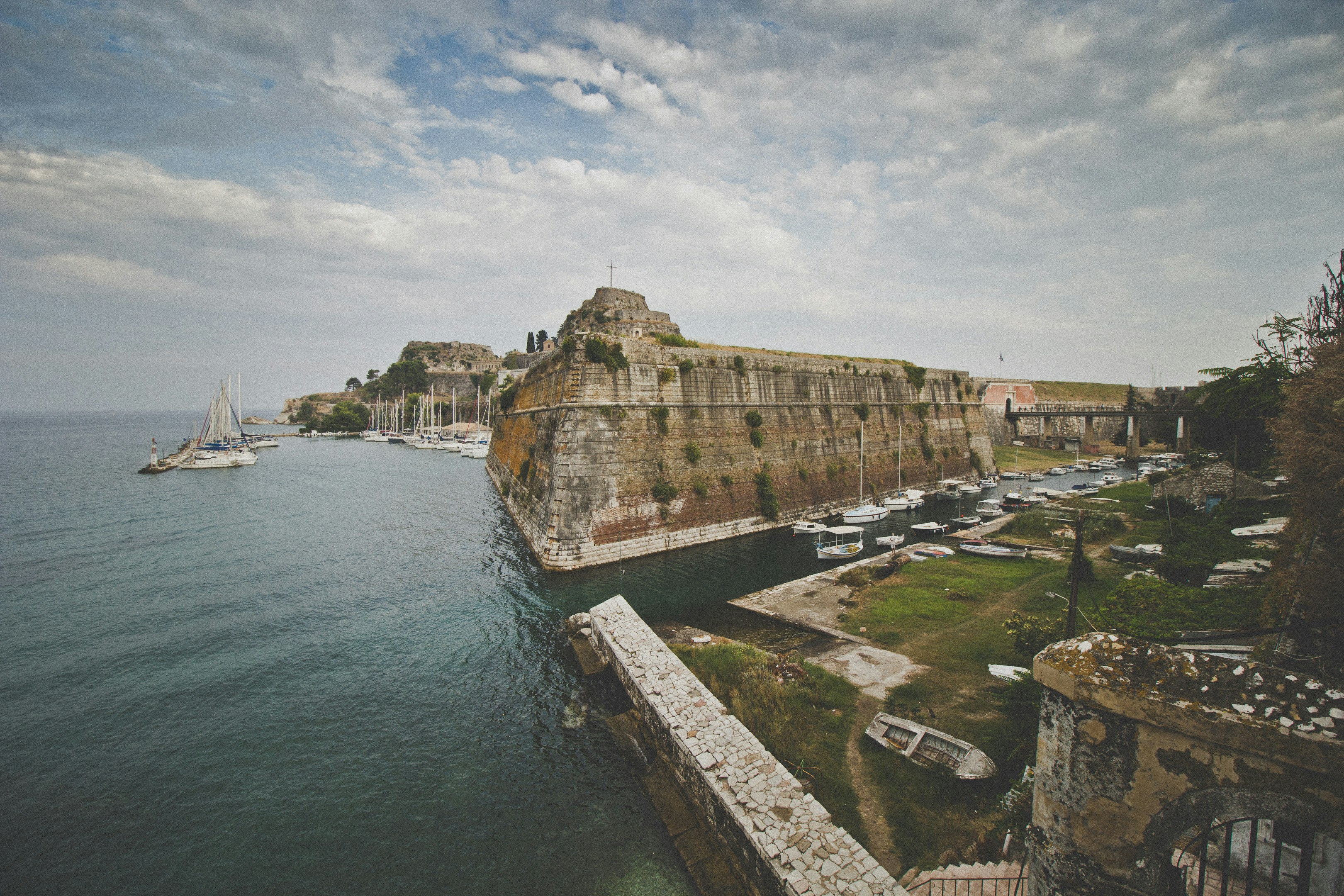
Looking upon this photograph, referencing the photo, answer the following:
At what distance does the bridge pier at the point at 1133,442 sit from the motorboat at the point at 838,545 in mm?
51517

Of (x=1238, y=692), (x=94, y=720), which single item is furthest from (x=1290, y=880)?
(x=94, y=720)

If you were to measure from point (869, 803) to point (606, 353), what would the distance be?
62.8 feet

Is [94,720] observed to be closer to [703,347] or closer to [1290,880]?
[1290,880]

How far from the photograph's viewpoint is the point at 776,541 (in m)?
26.4

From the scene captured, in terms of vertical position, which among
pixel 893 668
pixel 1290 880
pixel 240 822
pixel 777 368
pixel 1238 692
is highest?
pixel 777 368

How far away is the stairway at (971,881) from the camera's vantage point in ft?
19.9

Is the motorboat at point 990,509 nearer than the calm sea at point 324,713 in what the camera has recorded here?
No

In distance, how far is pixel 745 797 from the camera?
8.35m

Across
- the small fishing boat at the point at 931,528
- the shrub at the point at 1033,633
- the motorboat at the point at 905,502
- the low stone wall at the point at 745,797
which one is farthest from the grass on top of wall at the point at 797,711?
the motorboat at the point at 905,502

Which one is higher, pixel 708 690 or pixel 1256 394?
pixel 1256 394

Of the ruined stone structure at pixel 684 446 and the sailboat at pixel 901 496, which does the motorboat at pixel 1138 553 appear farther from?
the ruined stone structure at pixel 684 446

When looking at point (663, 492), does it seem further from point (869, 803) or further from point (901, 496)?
point (901, 496)

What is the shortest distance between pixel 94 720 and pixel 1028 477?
58296 millimetres

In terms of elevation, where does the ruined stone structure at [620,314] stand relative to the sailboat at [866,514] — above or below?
above
